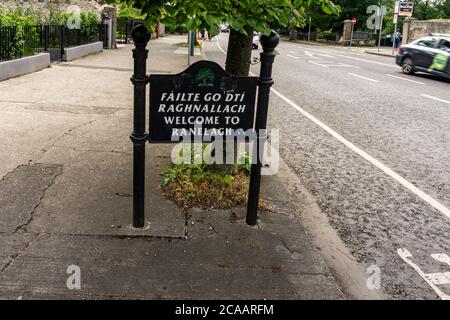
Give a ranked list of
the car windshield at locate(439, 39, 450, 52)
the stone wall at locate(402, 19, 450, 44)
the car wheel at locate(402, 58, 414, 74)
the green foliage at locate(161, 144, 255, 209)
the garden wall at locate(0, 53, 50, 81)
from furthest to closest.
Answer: the stone wall at locate(402, 19, 450, 44)
the car wheel at locate(402, 58, 414, 74)
the car windshield at locate(439, 39, 450, 52)
the garden wall at locate(0, 53, 50, 81)
the green foliage at locate(161, 144, 255, 209)

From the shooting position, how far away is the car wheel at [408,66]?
18697 mm

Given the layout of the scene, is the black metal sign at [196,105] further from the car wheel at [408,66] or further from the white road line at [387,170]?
the car wheel at [408,66]

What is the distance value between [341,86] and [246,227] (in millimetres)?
10979

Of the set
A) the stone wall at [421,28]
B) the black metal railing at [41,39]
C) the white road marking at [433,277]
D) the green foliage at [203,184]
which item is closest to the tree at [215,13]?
the green foliage at [203,184]

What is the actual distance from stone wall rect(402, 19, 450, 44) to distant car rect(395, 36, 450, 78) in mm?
23339

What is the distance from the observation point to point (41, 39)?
14641mm

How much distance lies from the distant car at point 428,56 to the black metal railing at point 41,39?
13.1m

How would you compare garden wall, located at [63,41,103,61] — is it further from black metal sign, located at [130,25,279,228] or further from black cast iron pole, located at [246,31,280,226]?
black cast iron pole, located at [246,31,280,226]

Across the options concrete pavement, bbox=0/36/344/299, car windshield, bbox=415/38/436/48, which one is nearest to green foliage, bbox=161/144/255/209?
concrete pavement, bbox=0/36/344/299

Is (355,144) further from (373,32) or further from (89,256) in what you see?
(373,32)

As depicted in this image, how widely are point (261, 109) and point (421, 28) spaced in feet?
138

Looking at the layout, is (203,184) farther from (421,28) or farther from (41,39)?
(421,28)

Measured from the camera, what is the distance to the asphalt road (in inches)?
149
